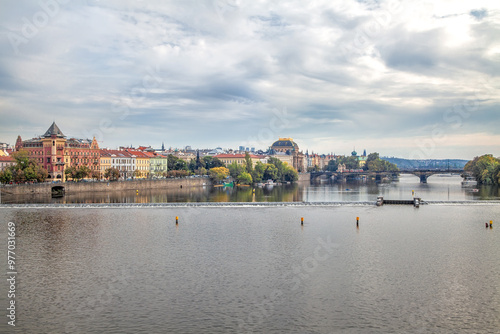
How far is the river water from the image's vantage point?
20.1 metres

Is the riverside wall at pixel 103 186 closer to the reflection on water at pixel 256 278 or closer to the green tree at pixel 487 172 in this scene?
the reflection on water at pixel 256 278

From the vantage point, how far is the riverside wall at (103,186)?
79438 millimetres

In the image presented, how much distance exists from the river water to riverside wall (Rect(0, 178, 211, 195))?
36.4m

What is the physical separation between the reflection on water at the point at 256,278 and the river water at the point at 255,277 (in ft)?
0.25

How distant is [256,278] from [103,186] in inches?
2884

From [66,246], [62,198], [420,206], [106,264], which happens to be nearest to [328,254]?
[106,264]

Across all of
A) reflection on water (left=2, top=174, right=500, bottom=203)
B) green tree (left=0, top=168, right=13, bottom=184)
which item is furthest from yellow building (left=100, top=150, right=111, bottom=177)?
green tree (left=0, top=168, right=13, bottom=184)

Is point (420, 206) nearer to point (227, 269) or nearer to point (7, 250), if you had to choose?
point (227, 269)

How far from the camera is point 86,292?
2366cm

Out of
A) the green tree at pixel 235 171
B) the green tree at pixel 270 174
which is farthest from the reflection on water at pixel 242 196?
the green tree at pixel 270 174

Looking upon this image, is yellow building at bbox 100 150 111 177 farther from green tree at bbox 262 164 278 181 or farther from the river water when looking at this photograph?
the river water

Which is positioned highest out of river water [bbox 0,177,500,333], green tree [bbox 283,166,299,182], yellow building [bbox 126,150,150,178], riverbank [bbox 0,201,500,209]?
yellow building [bbox 126,150,150,178]

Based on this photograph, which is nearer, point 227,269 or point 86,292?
point 86,292

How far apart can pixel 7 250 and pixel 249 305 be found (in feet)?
63.2
